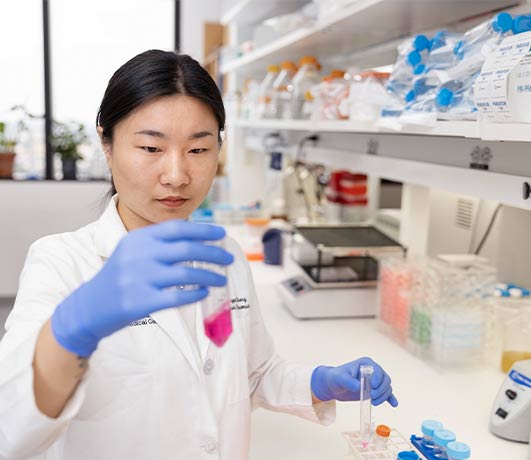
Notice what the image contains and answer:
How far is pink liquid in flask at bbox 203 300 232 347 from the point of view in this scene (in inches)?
33.8

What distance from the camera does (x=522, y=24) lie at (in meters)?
1.16

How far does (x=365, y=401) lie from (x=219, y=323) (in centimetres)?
45

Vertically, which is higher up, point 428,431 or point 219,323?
point 219,323

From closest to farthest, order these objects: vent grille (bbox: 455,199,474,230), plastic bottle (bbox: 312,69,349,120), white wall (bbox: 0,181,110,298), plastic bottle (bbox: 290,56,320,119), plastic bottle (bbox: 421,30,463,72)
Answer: plastic bottle (bbox: 421,30,463,72) < plastic bottle (bbox: 312,69,349,120) < vent grille (bbox: 455,199,474,230) < plastic bottle (bbox: 290,56,320,119) < white wall (bbox: 0,181,110,298)

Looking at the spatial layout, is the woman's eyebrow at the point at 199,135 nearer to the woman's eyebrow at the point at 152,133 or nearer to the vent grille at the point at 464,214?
the woman's eyebrow at the point at 152,133

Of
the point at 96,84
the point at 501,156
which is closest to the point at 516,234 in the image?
the point at 501,156

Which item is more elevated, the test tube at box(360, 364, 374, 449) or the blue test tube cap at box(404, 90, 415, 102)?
the blue test tube cap at box(404, 90, 415, 102)

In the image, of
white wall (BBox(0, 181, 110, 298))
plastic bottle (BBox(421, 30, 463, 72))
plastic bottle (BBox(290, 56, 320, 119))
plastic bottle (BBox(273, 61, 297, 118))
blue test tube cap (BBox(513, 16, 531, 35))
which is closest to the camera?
blue test tube cap (BBox(513, 16, 531, 35))

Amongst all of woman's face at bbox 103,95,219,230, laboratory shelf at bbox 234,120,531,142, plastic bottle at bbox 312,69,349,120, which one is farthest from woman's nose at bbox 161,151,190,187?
plastic bottle at bbox 312,69,349,120

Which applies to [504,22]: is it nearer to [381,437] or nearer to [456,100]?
[456,100]

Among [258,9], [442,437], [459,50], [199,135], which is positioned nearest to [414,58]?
[459,50]

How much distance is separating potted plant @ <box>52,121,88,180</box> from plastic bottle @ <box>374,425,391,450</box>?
459cm

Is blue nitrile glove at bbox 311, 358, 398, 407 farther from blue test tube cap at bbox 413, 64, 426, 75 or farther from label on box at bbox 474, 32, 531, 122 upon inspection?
blue test tube cap at bbox 413, 64, 426, 75

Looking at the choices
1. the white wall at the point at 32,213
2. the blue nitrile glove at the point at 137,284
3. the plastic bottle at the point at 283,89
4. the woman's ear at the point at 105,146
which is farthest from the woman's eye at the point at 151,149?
the white wall at the point at 32,213
